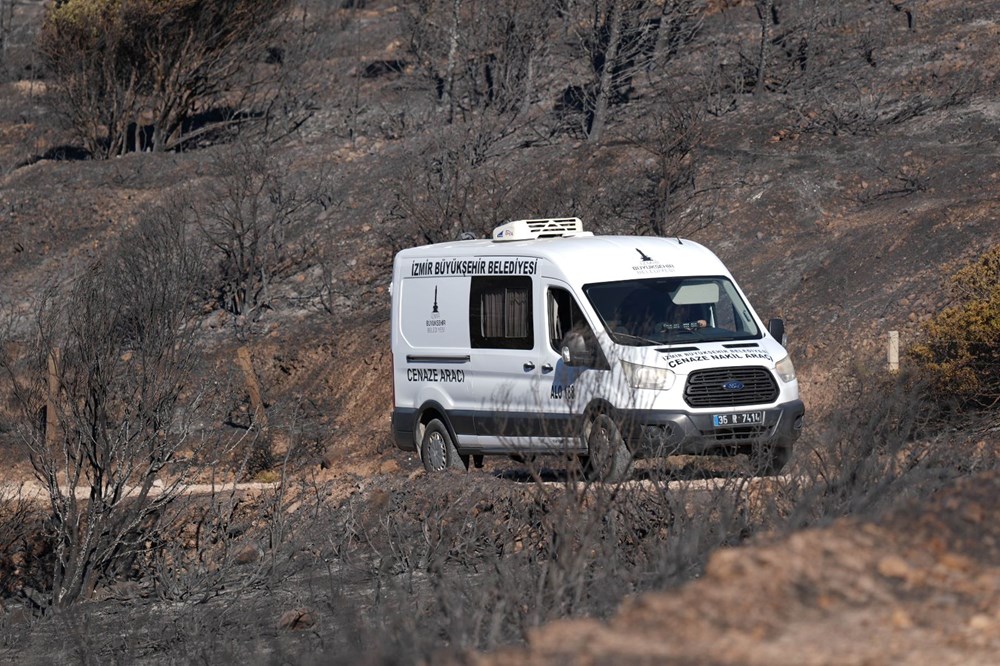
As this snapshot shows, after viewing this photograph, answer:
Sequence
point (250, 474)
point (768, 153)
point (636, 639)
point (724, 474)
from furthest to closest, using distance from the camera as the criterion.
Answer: point (768, 153) → point (250, 474) → point (724, 474) → point (636, 639)

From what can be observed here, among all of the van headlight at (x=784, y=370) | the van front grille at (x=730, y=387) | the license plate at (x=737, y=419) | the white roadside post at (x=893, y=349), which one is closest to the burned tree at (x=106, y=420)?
the van front grille at (x=730, y=387)

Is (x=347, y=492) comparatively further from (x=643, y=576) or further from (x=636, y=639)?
(x=636, y=639)

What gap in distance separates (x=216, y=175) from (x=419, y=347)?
71.2 ft

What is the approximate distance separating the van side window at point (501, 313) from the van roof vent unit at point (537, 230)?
0.76 meters

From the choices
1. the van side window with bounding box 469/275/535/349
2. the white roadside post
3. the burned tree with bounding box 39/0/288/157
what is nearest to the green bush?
the white roadside post

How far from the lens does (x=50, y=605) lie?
14062 millimetres

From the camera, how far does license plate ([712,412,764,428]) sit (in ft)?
38.2

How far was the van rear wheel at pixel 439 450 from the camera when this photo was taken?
13766 millimetres

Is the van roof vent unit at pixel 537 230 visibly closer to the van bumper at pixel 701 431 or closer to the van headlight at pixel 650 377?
the van headlight at pixel 650 377

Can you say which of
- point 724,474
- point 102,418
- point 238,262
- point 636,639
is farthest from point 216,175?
point 636,639

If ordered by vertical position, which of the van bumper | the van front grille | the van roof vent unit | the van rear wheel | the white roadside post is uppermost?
the van roof vent unit

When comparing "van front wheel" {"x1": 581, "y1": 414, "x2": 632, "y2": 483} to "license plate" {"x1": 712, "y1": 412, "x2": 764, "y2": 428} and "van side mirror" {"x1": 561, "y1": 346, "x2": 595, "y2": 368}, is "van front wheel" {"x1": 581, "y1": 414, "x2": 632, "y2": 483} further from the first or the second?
"license plate" {"x1": 712, "y1": 412, "x2": 764, "y2": 428}

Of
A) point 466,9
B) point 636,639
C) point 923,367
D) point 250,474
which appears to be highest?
point 466,9

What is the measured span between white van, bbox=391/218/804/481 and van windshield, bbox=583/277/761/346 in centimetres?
1
